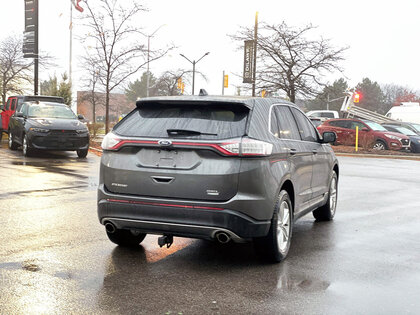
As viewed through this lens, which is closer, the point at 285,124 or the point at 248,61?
the point at 285,124

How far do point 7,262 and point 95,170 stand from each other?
8.66 m

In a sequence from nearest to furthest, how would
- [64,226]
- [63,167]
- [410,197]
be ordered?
[64,226] → [410,197] → [63,167]

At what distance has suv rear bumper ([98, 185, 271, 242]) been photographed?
15.9 ft

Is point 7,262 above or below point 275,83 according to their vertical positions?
below

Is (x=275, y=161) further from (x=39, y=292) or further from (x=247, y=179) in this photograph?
(x=39, y=292)

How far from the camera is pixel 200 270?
17.0 ft

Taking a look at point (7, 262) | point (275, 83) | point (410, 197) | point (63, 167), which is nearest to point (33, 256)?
point (7, 262)

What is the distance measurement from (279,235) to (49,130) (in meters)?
12.2

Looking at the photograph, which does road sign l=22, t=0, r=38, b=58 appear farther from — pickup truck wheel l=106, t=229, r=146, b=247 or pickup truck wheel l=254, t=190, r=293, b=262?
pickup truck wheel l=254, t=190, r=293, b=262

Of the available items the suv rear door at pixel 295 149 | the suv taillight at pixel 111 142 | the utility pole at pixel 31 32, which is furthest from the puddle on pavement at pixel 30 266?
the utility pole at pixel 31 32

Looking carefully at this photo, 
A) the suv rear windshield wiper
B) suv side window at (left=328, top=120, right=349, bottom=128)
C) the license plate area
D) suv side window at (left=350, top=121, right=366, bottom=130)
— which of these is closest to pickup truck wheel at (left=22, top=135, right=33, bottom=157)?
the license plate area

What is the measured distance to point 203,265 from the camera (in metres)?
5.37

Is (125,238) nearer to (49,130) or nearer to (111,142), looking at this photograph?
(111,142)

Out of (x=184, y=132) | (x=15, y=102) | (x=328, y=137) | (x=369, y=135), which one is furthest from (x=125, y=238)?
(x=369, y=135)
